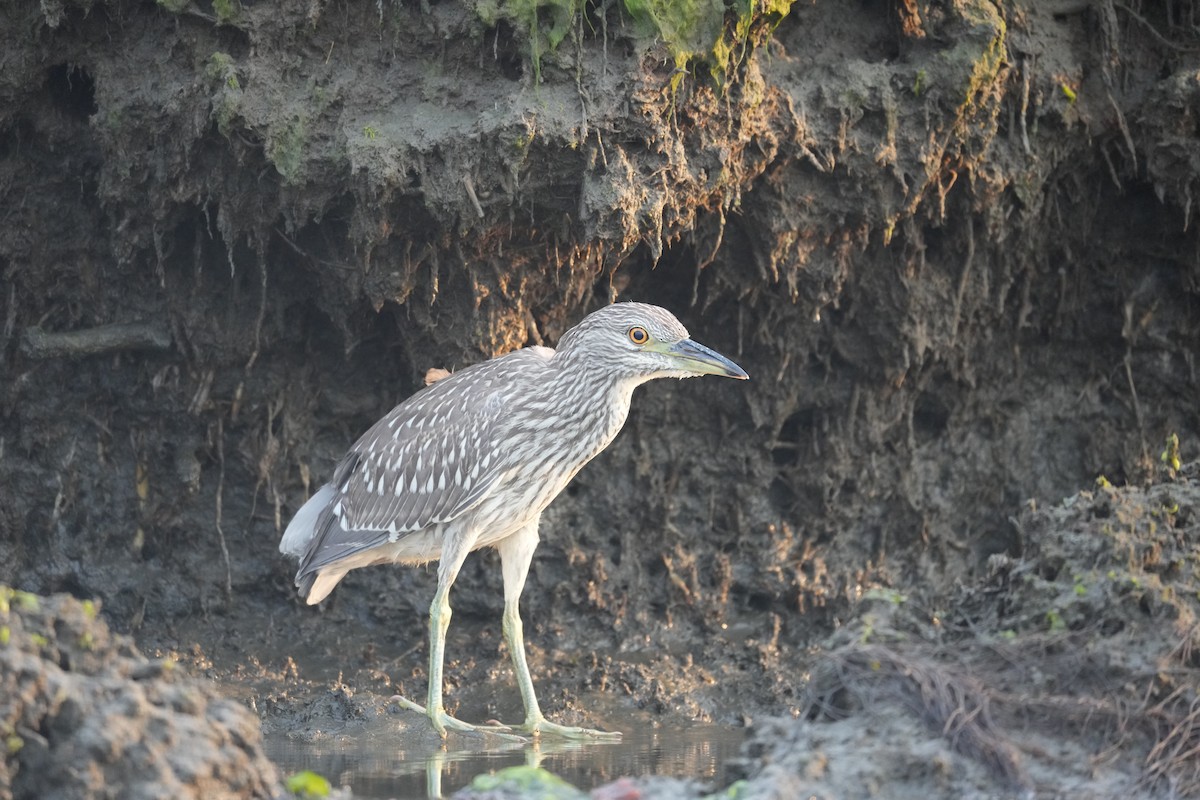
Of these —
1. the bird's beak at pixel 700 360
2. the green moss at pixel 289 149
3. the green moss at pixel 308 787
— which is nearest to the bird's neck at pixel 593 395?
the bird's beak at pixel 700 360

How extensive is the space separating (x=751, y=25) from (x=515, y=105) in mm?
1239

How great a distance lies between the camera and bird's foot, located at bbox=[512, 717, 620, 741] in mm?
6312

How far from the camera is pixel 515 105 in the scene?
6.29 metres

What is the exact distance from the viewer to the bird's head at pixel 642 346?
6309 mm

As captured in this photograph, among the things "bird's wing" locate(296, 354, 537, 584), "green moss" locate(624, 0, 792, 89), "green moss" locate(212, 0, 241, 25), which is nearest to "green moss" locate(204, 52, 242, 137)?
"green moss" locate(212, 0, 241, 25)

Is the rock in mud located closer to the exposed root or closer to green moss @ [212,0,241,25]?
the exposed root

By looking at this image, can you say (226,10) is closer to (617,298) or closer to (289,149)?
(289,149)

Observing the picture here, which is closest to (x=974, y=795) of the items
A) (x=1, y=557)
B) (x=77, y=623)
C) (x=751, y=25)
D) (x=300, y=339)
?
(x=77, y=623)

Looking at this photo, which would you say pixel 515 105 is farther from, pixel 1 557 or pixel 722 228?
pixel 1 557

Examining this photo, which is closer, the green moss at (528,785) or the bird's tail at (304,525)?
the green moss at (528,785)

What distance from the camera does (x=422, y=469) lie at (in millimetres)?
6613

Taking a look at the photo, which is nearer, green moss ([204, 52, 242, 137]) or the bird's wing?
green moss ([204, 52, 242, 137])

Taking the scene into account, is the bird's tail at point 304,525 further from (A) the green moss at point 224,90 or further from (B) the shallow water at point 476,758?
(A) the green moss at point 224,90

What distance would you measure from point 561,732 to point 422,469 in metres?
1.41
